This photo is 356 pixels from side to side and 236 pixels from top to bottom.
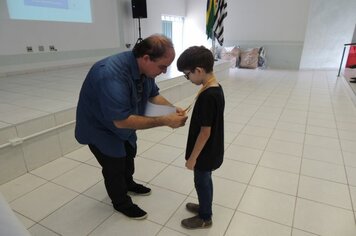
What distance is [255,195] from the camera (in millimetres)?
1849

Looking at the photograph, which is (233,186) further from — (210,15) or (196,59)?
(210,15)

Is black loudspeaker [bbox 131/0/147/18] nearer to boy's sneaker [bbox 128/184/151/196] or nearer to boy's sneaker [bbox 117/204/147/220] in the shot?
boy's sneaker [bbox 128/184/151/196]

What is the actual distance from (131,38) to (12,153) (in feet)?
17.3

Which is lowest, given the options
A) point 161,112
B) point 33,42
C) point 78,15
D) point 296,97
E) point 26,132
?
point 296,97

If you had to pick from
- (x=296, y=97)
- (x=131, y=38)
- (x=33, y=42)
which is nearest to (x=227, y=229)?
(x=296, y=97)

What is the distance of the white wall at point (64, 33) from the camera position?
3940 mm

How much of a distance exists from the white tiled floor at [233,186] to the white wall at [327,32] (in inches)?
211

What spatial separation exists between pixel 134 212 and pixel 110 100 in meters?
0.83

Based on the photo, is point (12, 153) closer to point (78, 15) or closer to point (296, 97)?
point (78, 15)

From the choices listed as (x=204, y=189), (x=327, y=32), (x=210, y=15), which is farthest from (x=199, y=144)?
(x=327, y=32)

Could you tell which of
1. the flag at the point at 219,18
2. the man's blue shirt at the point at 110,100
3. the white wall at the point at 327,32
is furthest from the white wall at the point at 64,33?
the white wall at the point at 327,32

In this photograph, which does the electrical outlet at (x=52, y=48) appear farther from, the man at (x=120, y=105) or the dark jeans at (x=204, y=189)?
the dark jeans at (x=204, y=189)

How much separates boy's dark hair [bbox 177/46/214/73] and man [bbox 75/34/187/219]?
0.09 meters

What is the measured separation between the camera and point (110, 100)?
1.19 meters
